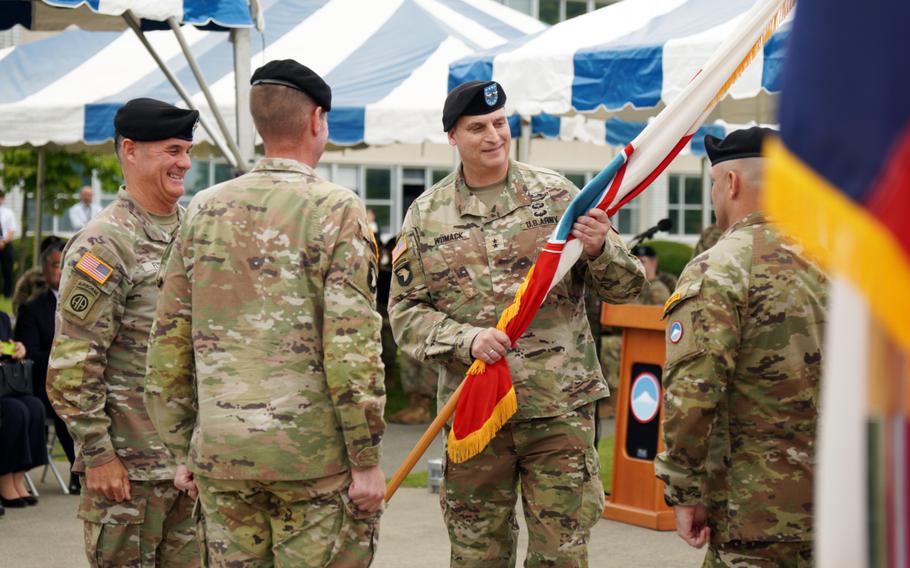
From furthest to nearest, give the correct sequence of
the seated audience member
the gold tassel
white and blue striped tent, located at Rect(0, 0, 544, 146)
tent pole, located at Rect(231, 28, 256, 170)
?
1. white and blue striped tent, located at Rect(0, 0, 544, 146)
2. the seated audience member
3. tent pole, located at Rect(231, 28, 256, 170)
4. the gold tassel

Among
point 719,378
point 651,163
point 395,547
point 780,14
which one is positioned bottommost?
point 395,547

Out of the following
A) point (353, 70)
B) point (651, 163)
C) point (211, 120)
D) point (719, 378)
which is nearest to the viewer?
point (719, 378)

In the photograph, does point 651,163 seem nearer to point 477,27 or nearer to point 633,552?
point 633,552

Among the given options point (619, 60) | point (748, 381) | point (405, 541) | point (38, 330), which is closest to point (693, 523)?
point (748, 381)

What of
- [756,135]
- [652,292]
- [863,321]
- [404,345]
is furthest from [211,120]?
[863,321]

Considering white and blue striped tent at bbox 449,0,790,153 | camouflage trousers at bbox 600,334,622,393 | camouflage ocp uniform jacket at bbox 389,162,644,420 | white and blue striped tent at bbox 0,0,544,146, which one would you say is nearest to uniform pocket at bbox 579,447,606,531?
camouflage ocp uniform jacket at bbox 389,162,644,420

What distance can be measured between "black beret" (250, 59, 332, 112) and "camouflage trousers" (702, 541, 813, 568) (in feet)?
6.36

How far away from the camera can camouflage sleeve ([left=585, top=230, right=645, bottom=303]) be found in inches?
181

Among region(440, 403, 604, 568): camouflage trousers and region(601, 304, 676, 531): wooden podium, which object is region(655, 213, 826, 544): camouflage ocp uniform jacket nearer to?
region(440, 403, 604, 568): camouflage trousers

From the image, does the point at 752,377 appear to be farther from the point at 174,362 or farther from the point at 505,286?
the point at 174,362

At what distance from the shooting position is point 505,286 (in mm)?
4715

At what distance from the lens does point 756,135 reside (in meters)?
3.76

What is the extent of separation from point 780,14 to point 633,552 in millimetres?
3568

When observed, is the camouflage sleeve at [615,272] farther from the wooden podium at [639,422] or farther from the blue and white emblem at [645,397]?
the blue and white emblem at [645,397]
